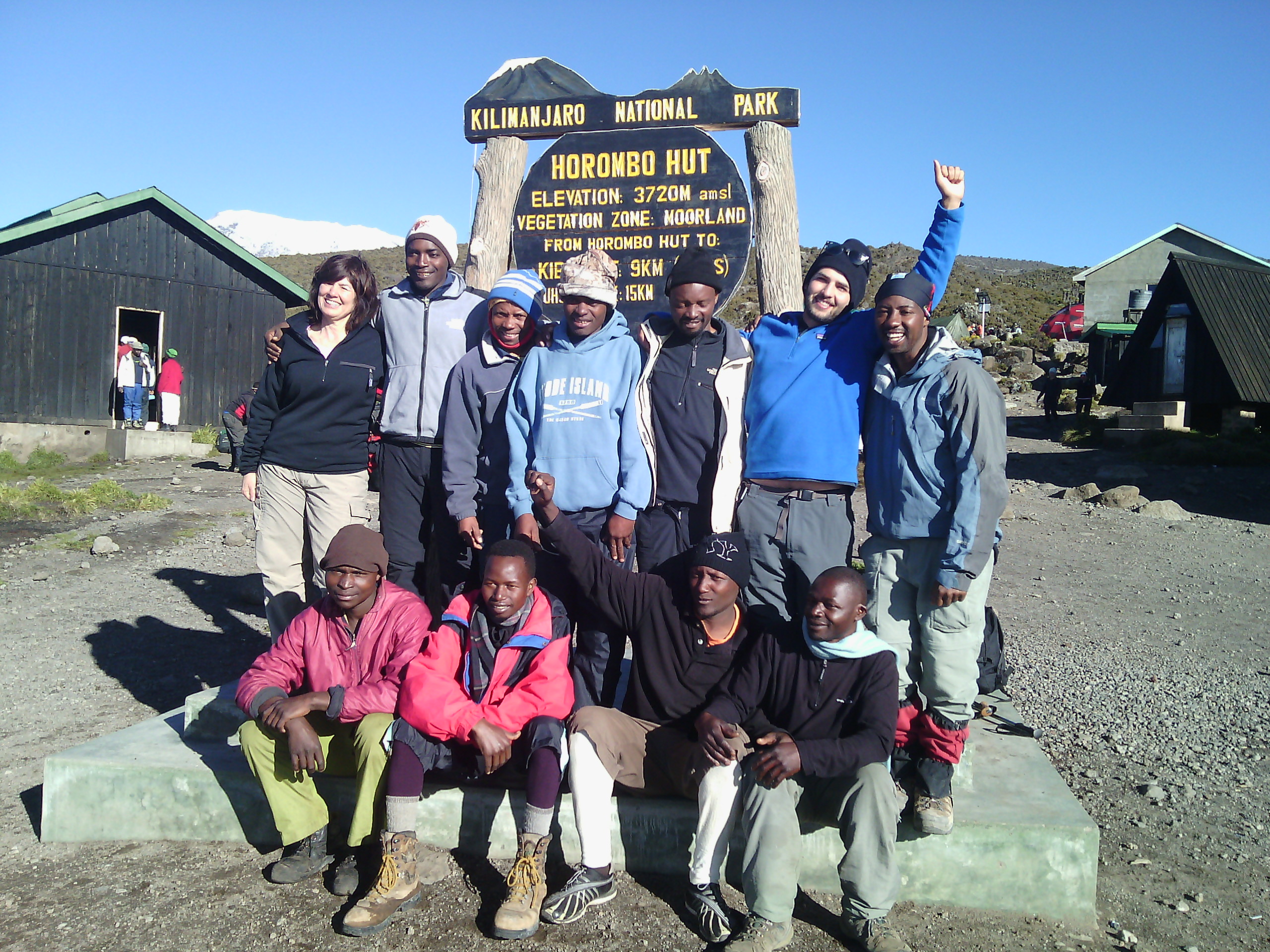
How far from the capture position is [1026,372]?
1324 inches

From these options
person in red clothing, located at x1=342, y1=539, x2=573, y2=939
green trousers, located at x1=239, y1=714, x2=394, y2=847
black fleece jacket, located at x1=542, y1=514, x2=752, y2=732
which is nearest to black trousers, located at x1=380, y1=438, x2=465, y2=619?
person in red clothing, located at x1=342, y1=539, x2=573, y2=939

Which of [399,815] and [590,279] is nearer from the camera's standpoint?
[399,815]

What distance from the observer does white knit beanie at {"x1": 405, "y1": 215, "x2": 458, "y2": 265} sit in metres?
4.06

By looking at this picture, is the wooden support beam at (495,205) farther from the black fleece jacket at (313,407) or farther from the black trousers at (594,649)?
the black trousers at (594,649)

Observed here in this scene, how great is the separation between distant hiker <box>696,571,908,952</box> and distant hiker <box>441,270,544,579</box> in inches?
50.3

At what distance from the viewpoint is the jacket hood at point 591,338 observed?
12.0 ft

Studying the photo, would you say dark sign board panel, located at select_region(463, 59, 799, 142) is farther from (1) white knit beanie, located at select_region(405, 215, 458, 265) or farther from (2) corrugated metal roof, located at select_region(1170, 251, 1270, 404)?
(2) corrugated metal roof, located at select_region(1170, 251, 1270, 404)

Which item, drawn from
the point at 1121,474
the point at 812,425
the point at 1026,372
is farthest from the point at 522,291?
the point at 1026,372

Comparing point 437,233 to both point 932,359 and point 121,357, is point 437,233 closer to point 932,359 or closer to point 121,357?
point 932,359

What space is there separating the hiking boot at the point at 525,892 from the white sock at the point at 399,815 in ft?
1.18

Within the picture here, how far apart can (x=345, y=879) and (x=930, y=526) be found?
2225 mm

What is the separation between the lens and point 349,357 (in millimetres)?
4055

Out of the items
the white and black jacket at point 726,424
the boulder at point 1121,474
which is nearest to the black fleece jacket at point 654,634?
the white and black jacket at point 726,424

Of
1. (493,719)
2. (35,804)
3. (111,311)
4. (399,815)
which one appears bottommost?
(35,804)
